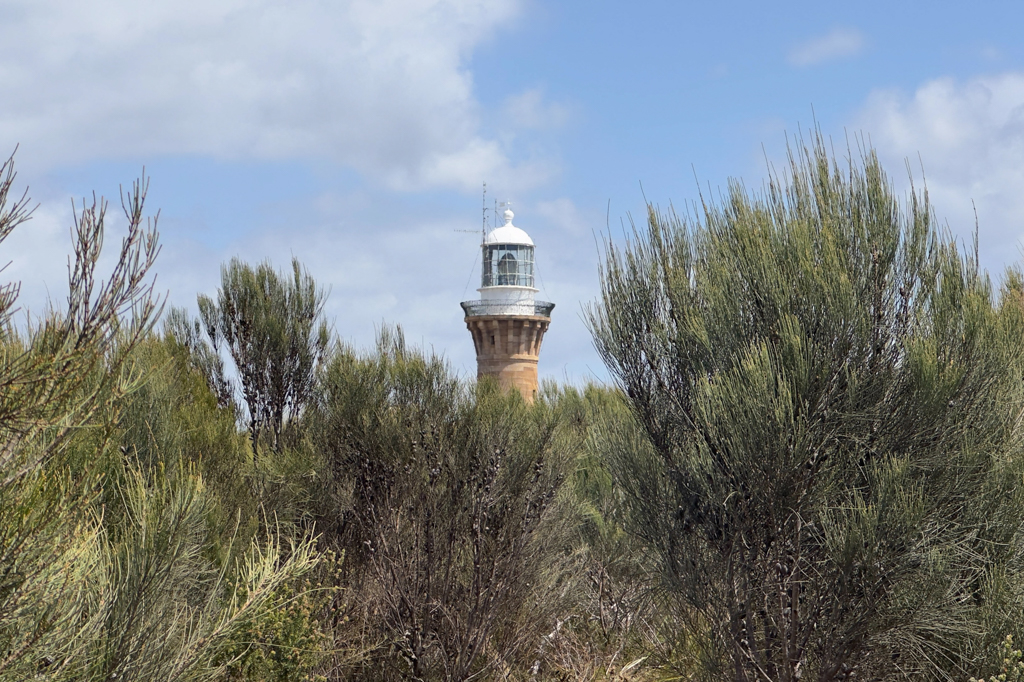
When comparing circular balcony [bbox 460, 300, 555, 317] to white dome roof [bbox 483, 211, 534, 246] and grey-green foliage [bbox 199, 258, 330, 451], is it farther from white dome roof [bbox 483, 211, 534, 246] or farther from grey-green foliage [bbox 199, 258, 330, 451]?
grey-green foliage [bbox 199, 258, 330, 451]

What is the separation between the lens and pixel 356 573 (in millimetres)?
12516

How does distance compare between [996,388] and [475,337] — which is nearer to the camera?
[996,388]

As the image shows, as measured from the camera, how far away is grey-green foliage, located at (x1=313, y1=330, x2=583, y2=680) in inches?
439

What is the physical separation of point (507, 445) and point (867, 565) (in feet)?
16.4

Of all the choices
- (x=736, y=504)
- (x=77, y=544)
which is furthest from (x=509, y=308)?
(x=77, y=544)

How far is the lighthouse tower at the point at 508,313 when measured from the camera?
3441 centimetres

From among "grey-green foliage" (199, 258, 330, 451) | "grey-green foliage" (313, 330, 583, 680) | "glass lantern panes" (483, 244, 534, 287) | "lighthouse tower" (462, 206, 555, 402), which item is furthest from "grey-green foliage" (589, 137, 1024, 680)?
"glass lantern panes" (483, 244, 534, 287)

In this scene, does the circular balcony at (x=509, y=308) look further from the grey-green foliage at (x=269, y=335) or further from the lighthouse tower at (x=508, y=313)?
the grey-green foliage at (x=269, y=335)

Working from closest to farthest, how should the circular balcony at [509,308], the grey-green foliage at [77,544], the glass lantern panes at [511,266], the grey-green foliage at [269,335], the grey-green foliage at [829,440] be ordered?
1. the grey-green foliage at [77,544]
2. the grey-green foliage at [829,440]
3. the grey-green foliage at [269,335]
4. the circular balcony at [509,308]
5. the glass lantern panes at [511,266]

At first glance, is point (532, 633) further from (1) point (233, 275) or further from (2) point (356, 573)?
(1) point (233, 275)

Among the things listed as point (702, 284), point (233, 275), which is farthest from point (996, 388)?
point (233, 275)

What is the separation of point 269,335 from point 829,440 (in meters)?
10.3

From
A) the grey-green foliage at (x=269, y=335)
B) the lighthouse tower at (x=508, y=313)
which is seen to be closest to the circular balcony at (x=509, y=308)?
the lighthouse tower at (x=508, y=313)

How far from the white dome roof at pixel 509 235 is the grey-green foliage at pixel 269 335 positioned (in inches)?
716
